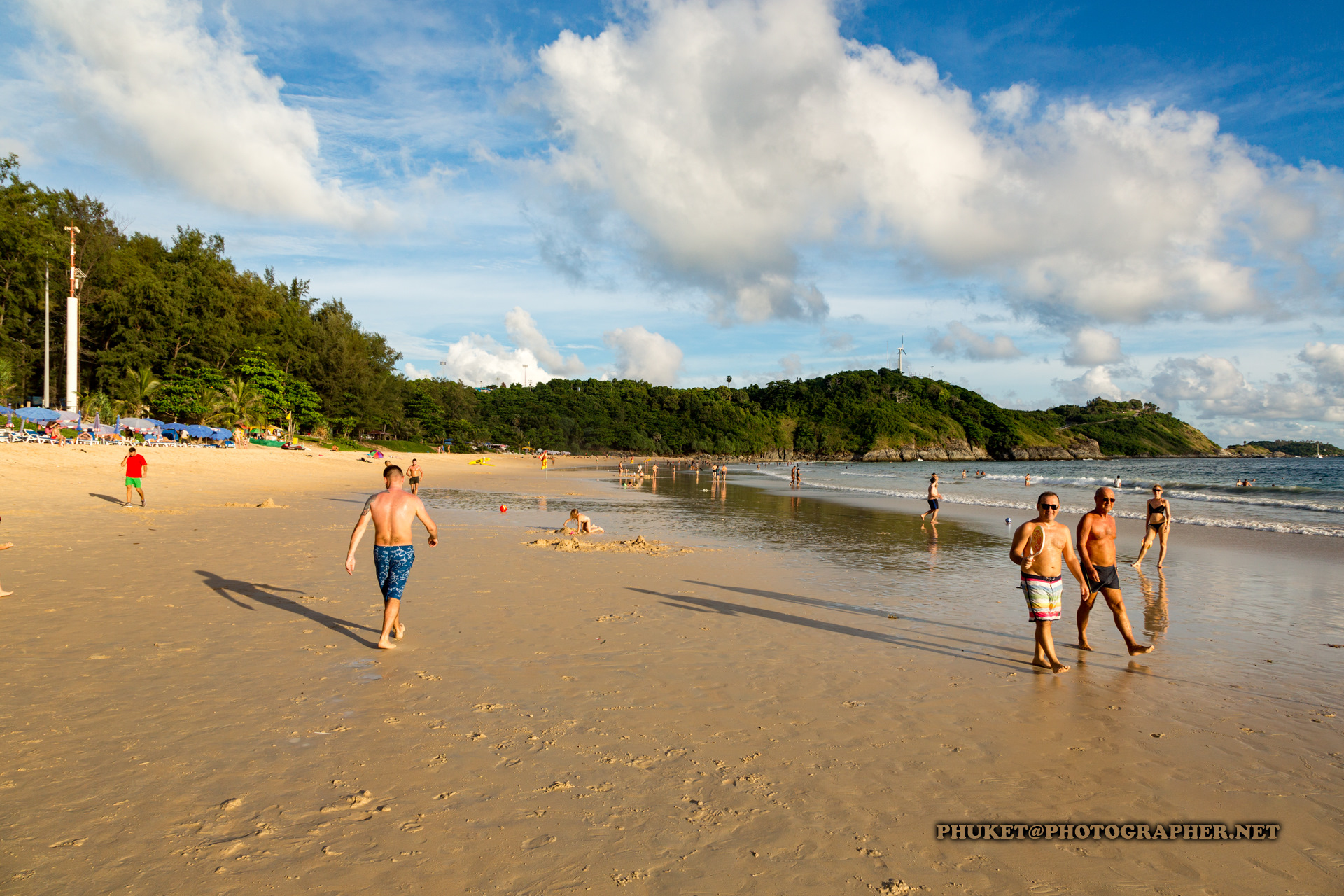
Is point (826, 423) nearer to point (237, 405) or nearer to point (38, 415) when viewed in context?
point (237, 405)

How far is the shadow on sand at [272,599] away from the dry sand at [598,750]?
0.08 metres

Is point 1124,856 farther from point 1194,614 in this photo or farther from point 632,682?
point 1194,614

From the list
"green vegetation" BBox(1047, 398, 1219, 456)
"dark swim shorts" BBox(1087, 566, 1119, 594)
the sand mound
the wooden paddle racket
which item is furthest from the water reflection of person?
"green vegetation" BBox(1047, 398, 1219, 456)

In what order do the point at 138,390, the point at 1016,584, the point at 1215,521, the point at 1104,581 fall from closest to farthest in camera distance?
the point at 1104,581, the point at 1016,584, the point at 1215,521, the point at 138,390

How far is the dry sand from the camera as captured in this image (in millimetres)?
3391

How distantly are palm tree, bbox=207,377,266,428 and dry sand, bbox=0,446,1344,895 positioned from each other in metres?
49.3

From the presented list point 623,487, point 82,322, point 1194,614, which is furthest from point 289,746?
point 82,322

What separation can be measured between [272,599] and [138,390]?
52.8m

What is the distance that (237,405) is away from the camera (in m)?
51.5

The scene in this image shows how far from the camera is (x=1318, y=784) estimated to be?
4500mm

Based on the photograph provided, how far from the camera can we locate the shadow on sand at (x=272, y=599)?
7.39 meters

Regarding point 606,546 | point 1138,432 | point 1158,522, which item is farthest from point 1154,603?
point 1138,432

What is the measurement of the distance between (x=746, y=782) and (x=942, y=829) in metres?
1.18

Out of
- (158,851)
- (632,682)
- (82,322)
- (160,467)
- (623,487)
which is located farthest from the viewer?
(82,322)
